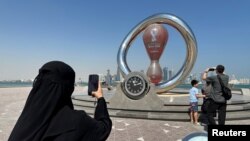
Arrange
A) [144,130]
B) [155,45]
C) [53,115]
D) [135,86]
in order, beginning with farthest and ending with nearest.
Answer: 1. [155,45]
2. [135,86]
3. [144,130]
4. [53,115]

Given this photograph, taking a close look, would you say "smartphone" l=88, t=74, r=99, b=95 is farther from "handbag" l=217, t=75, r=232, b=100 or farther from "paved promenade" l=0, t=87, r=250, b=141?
"handbag" l=217, t=75, r=232, b=100

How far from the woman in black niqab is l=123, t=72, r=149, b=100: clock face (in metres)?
8.70

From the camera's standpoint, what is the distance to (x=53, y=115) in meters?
1.48

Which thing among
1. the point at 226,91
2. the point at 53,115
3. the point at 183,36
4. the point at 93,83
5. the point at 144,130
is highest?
the point at 183,36

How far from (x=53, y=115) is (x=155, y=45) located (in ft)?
44.3

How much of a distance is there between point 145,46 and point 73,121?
45.3 feet

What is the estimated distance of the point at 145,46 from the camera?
1509cm

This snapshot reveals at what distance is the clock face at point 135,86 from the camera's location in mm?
10273

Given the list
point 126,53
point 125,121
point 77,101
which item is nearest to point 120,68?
point 126,53

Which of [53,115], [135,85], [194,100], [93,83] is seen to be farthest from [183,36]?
[53,115]

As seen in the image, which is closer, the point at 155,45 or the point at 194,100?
the point at 194,100

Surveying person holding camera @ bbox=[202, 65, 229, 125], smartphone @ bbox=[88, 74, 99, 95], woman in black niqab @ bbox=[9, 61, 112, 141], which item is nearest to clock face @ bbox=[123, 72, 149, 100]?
person holding camera @ bbox=[202, 65, 229, 125]

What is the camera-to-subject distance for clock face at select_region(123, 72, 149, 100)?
10273 millimetres

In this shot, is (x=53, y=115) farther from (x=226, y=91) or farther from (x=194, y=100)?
(x=194, y=100)
